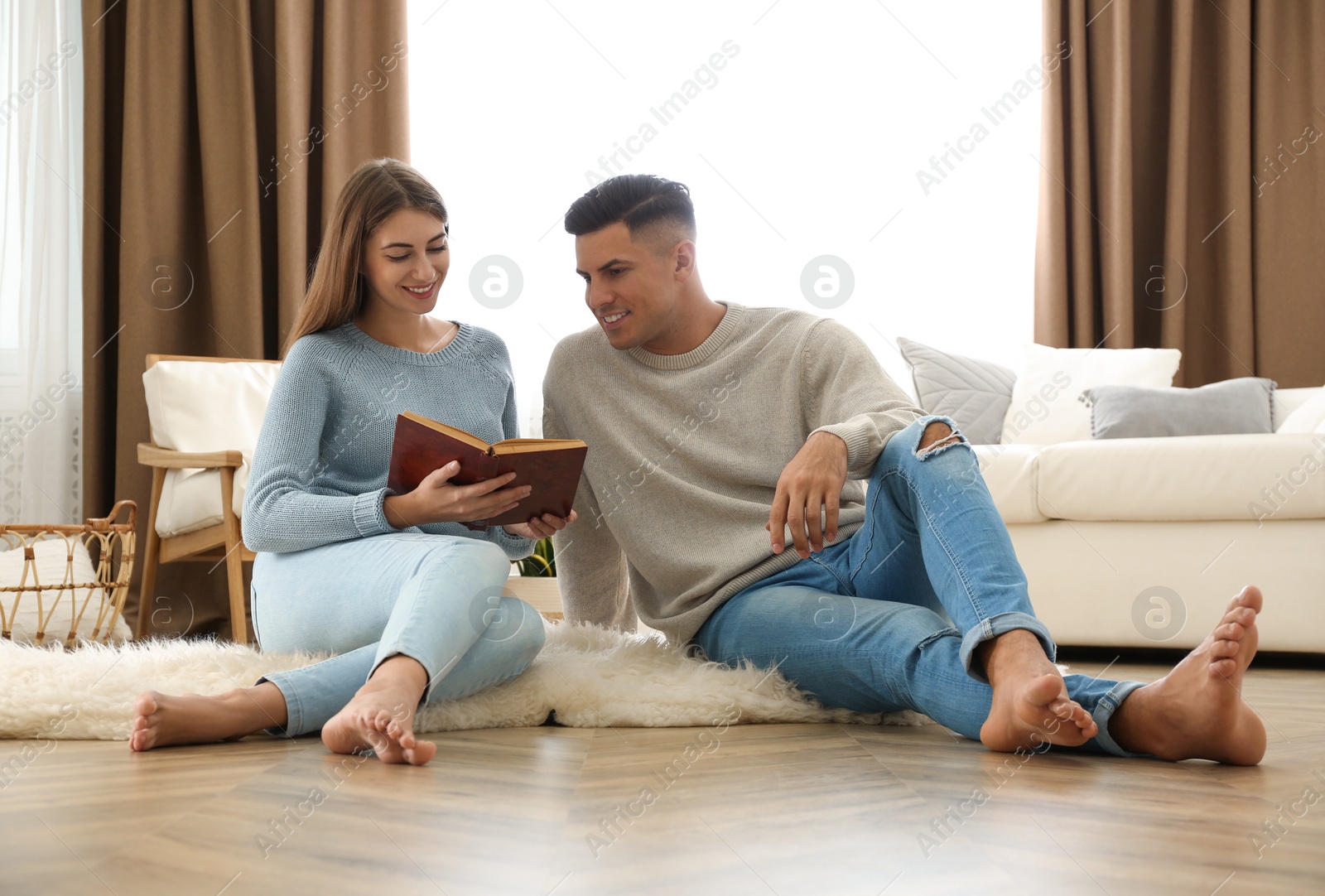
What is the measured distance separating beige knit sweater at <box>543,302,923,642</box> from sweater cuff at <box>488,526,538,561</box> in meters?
0.06

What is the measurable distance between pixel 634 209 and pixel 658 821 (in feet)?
3.28

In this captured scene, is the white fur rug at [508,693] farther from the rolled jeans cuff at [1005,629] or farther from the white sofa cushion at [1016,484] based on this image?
the white sofa cushion at [1016,484]

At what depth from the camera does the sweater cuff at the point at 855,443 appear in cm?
127

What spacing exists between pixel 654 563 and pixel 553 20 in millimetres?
2708

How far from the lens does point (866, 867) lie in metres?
0.74

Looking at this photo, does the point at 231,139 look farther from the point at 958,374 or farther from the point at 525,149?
the point at 958,374

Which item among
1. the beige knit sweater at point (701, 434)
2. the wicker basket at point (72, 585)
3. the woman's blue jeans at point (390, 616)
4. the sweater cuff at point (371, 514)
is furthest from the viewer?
the wicker basket at point (72, 585)

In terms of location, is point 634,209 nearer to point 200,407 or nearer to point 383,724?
point 383,724

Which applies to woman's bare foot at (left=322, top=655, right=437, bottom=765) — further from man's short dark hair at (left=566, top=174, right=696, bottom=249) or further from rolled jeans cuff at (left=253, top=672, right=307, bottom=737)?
man's short dark hair at (left=566, top=174, right=696, bottom=249)

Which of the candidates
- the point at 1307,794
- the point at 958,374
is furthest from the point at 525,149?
the point at 1307,794

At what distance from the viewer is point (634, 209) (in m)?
1.61

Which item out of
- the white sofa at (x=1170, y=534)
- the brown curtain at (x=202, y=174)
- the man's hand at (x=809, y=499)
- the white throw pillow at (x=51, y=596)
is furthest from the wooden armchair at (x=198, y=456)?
the white sofa at (x=1170, y=534)

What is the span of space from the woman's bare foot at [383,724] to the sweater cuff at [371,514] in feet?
0.91

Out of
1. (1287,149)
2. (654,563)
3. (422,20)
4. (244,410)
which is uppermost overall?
(422,20)
